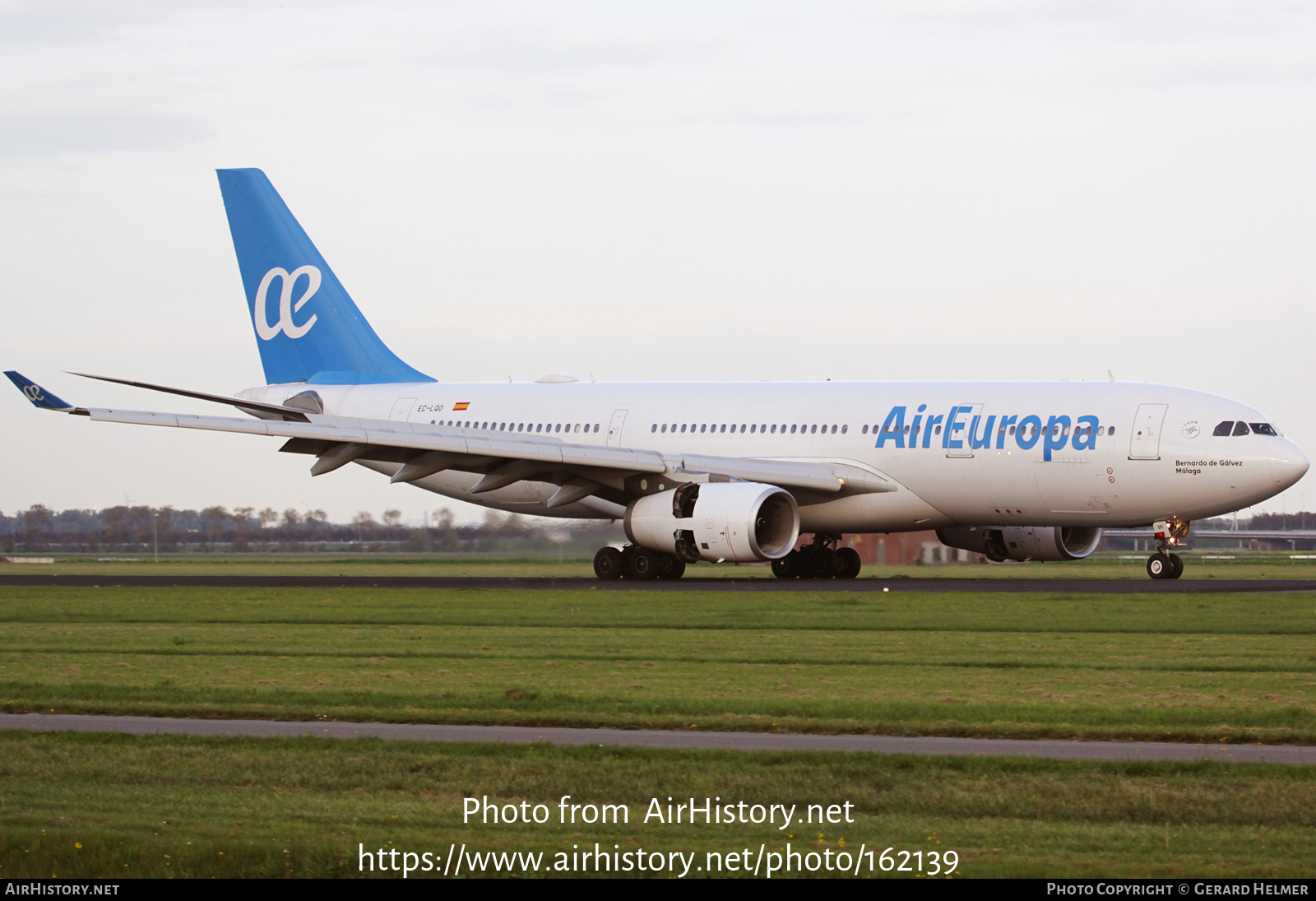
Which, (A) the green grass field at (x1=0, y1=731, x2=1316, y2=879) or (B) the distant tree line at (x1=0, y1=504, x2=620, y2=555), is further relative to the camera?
(B) the distant tree line at (x1=0, y1=504, x2=620, y2=555)

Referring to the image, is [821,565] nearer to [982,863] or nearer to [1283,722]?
[1283,722]

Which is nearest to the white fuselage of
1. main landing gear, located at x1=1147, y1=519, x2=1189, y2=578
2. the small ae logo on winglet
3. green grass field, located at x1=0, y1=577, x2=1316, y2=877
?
main landing gear, located at x1=1147, y1=519, x2=1189, y2=578

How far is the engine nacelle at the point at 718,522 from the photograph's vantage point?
96.3 feet

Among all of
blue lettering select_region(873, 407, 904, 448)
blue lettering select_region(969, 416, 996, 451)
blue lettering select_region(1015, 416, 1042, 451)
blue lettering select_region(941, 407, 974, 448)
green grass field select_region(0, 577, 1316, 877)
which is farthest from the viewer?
blue lettering select_region(873, 407, 904, 448)

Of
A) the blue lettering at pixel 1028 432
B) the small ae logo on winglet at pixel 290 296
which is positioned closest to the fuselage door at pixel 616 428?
the small ae logo on winglet at pixel 290 296

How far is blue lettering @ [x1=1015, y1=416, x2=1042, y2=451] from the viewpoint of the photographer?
29547 millimetres

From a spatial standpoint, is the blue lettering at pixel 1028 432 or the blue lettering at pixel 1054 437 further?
the blue lettering at pixel 1028 432

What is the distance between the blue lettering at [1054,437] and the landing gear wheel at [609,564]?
27.7 ft

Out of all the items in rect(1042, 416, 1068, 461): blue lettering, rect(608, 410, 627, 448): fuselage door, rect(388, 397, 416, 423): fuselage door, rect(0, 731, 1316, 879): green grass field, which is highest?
rect(388, 397, 416, 423): fuselage door

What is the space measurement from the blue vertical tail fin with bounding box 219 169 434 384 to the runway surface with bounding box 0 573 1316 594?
567cm

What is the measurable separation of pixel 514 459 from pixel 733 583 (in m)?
4.72

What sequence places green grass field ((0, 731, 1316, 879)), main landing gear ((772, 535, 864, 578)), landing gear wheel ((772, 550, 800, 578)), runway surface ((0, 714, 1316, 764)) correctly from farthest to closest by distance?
landing gear wheel ((772, 550, 800, 578)), main landing gear ((772, 535, 864, 578)), runway surface ((0, 714, 1316, 764)), green grass field ((0, 731, 1316, 879))

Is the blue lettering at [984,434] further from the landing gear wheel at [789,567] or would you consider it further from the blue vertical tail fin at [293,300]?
the blue vertical tail fin at [293,300]

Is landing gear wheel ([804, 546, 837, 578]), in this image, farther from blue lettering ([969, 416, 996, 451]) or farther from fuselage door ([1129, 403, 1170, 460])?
fuselage door ([1129, 403, 1170, 460])
